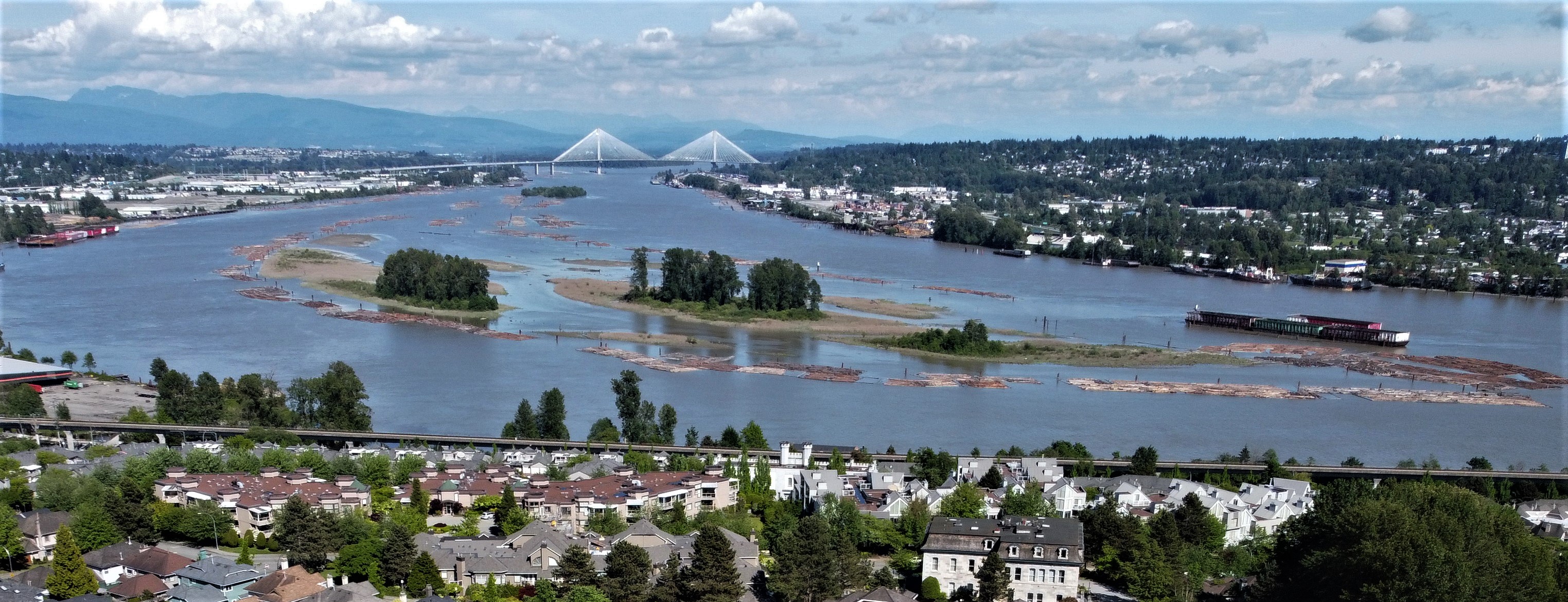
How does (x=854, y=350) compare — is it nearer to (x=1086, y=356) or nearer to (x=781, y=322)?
(x=781, y=322)

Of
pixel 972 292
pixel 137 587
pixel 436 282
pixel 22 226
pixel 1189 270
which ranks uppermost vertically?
pixel 22 226

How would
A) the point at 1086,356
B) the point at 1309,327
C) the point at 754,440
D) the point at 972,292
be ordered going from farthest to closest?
1. the point at 972,292
2. the point at 1309,327
3. the point at 1086,356
4. the point at 754,440

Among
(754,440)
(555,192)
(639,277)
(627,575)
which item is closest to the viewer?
(627,575)

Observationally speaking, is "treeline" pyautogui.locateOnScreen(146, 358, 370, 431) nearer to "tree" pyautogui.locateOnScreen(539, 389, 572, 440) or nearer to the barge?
"tree" pyautogui.locateOnScreen(539, 389, 572, 440)

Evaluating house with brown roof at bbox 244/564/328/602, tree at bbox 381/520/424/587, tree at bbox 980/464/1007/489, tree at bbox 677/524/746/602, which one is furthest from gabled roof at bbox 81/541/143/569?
tree at bbox 980/464/1007/489

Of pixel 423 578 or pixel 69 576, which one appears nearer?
pixel 69 576

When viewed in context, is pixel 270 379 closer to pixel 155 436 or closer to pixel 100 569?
pixel 155 436

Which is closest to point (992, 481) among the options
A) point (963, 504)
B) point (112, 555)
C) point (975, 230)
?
point (963, 504)
